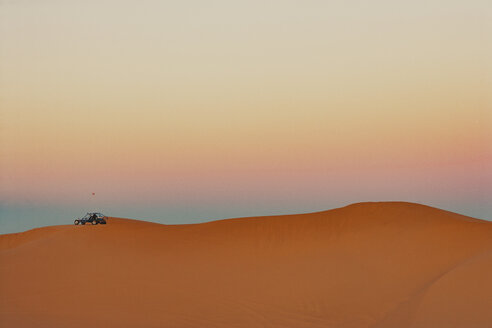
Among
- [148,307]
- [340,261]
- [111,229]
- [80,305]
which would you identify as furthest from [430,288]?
[111,229]

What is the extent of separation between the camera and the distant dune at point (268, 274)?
1157 centimetres

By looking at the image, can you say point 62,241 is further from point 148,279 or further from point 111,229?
point 148,279

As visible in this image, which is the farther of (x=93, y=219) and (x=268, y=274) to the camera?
(x=93, y=219)

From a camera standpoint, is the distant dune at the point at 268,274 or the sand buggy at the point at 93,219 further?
the sand buggy at the point at 93,219

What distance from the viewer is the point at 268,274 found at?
1466cm

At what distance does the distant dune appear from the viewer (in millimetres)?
11570

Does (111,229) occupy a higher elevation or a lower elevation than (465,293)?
higher

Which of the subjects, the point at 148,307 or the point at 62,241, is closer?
the point at 148,307

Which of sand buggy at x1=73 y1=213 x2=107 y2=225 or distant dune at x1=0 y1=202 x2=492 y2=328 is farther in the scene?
sand buggy at x1=73 y1=213 x2=107 y2=225

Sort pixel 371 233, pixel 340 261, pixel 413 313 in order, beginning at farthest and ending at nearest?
pixel 371 233 → pixel 340 261 → pixel 413 313

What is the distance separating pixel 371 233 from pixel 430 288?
523 centimetres

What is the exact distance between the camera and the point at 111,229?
2098 cm

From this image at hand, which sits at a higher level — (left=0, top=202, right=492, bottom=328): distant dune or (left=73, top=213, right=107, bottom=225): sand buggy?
(left=73, top=213, right=107, bottom=225): sand buggy

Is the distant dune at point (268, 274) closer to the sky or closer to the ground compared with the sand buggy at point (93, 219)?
closer to the ground
